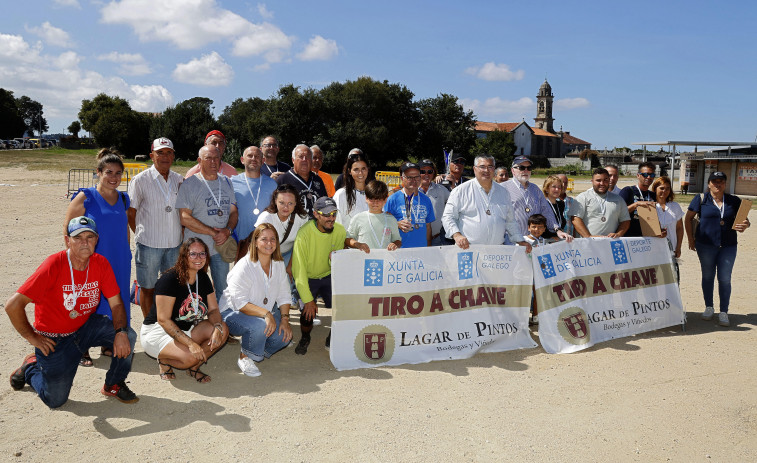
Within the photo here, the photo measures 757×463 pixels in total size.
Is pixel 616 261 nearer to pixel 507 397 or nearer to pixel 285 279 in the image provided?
pixel 507 397

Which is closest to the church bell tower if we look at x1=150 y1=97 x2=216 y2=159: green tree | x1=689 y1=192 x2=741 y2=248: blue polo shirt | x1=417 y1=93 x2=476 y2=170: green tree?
x1=417 y1=93 x2=476 y2=170: green tree

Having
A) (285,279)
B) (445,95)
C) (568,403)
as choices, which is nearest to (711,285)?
(568,403)

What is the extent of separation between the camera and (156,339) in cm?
Result: 495

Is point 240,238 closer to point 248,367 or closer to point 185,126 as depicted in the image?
point 248,367

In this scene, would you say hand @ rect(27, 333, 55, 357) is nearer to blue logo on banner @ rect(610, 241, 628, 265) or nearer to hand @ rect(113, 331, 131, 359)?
hand @ rect(113, 331, 131, 359)

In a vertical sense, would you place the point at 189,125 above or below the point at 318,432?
above

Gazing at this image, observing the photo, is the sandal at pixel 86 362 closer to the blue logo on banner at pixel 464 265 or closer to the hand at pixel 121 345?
the hand at pixel 121 345

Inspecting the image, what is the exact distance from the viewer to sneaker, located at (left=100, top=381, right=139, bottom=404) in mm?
4410

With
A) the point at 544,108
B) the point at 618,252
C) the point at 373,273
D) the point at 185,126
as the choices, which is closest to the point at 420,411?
the point at 373,273

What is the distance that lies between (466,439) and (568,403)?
120cm

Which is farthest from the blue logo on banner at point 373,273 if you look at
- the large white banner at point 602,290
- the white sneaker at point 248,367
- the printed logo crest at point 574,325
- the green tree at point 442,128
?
the green tree at point 442,128

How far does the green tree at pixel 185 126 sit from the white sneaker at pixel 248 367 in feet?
180

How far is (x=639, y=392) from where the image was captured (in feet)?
15.7

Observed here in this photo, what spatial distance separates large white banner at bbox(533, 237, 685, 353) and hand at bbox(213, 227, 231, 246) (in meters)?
3.72
